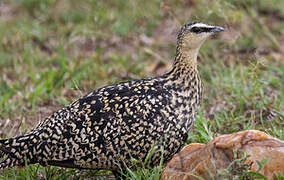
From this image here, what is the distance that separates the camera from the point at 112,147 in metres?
3.83

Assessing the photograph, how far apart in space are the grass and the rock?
303 mm

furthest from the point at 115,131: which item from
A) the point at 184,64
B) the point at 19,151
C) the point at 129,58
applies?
the point at 129,58

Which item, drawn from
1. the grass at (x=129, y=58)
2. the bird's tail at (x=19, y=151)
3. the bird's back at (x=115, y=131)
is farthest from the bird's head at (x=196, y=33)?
the bird's tail at (x=19, y=151)

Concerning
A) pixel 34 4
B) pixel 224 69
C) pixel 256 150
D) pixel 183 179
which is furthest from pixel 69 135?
pixel 34 4

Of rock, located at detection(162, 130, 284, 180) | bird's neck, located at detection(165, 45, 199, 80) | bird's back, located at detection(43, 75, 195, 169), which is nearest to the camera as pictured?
rock, located at detection(162, 130, 284, 180)

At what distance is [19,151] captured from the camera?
12.8ft

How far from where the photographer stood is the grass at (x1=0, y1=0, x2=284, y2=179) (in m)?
5.16

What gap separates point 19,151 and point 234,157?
1719mm

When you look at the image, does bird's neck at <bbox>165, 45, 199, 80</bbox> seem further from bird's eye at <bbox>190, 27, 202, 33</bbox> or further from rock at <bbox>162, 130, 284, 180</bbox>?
rock at <bbox>162, 130, 284, 180</bbox>

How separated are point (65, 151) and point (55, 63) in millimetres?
3648

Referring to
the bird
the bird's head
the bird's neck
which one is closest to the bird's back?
the bird

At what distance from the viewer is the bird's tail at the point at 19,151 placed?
12.7ft

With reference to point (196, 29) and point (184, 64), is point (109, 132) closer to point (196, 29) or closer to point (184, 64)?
point (184, 64)

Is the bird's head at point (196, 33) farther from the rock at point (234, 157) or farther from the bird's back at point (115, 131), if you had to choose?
the rock at point (234, 157)
